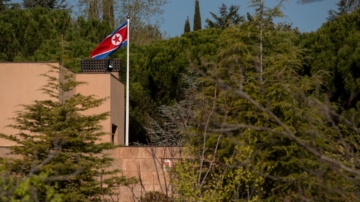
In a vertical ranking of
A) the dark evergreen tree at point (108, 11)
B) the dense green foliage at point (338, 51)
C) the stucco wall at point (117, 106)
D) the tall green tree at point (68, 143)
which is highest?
the dark evergreen tree at point (108, 11)

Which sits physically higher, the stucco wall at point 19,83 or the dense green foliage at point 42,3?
the dense green foliage at point 42,3

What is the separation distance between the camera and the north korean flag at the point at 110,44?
1095 inches

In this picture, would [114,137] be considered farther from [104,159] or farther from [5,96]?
[104,159]

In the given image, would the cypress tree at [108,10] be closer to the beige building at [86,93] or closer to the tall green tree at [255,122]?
the beige building at [86,93]

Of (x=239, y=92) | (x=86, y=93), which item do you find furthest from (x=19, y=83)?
(x=239, y=92)

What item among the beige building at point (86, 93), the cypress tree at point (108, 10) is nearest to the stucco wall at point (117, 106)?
the beige building at point (86, 93)

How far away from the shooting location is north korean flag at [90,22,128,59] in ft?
91.2

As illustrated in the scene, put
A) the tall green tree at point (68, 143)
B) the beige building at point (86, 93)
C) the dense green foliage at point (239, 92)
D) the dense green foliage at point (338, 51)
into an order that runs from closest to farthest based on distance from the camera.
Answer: the dense green foliage at point (239, 92) < the tall green tree at point (68, 143) < the beige building at point (86, 93) < the dense green foliage at point (338, 51)

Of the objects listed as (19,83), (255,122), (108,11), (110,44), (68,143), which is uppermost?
(108,11)

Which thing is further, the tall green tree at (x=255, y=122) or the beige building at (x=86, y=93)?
the beige building at (x=86, y=93)

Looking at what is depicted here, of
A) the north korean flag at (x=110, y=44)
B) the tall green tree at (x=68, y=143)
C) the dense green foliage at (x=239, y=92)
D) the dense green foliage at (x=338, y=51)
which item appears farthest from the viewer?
the dense green foliage at (x=338, y=51)

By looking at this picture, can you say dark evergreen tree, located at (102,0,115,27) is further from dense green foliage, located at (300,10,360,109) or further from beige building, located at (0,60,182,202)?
beige building, located at (0,60,182,202)

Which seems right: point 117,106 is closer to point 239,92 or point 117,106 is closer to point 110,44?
point 110,44

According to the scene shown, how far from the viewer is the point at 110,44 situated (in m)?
28.2
